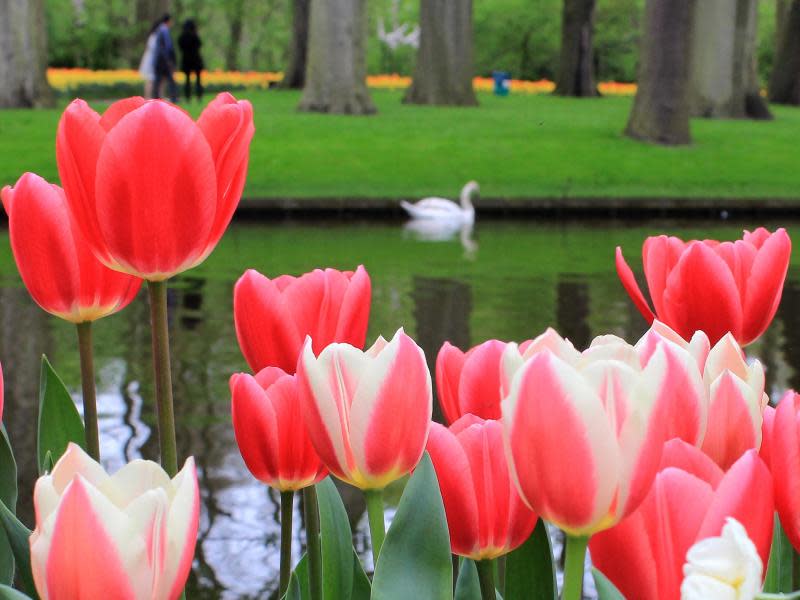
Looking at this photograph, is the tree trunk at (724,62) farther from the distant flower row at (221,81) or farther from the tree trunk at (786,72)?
the distant flower row at (221,81)

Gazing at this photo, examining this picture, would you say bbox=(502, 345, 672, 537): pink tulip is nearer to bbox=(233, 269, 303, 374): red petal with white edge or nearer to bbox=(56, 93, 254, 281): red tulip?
bbox=(56, 93, 254, 281): red tulip

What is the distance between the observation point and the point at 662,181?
19703 mm

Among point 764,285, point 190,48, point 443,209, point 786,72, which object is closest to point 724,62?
point 190,48

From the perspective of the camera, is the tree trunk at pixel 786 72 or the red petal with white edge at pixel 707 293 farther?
the tree trunk at pixel 786 72

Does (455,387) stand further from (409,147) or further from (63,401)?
(409,147)

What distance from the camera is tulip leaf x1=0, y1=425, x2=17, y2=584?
4.78 feet

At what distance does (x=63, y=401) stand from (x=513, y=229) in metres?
15.9

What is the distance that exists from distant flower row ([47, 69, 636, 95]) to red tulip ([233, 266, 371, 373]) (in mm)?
29474

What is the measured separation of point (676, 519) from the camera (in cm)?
99

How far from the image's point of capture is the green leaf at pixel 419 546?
1.10m

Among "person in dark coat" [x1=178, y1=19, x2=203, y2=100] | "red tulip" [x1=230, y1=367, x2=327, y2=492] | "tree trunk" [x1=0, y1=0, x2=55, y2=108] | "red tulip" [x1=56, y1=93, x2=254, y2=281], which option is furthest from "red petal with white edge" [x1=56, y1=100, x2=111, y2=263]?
"person in dark coat" [x1=178, y1=19, x2=203, y2=100]

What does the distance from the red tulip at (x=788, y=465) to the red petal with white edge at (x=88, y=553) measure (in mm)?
427

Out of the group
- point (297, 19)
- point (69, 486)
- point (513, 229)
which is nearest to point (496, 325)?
point (513, 229)

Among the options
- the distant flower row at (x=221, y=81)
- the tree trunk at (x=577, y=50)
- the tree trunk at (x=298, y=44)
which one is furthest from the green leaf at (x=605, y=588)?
the tree trunk at (x=298, y=44)
